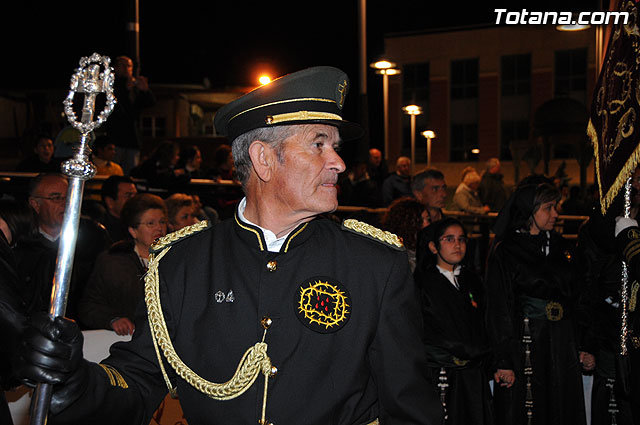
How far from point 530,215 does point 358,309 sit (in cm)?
432

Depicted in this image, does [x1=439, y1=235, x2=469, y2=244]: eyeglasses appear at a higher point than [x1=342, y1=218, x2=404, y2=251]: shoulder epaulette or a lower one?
lower

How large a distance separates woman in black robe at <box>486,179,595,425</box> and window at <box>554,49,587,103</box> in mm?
30214

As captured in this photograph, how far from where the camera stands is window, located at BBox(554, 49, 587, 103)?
1341 inches

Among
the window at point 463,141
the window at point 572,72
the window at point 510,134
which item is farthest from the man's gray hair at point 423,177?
the window at point 463,141

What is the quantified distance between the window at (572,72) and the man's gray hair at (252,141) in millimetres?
33986

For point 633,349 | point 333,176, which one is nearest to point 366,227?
point 333,176

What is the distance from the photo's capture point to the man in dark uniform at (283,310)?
8.24ft

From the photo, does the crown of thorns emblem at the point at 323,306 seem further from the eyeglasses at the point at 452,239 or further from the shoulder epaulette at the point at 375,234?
the eyeglasses at the point at 452,239

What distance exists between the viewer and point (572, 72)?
34.4 metres

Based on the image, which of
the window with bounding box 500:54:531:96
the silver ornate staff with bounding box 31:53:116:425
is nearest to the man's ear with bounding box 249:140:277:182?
the silver ornate staff with bounding box 31:53:116:425

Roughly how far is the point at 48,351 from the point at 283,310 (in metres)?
0.90

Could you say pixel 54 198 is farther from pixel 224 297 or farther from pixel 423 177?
pixel 423 177

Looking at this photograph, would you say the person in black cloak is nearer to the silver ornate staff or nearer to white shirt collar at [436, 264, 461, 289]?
white shirt collar at [436, 264, 461, 289]

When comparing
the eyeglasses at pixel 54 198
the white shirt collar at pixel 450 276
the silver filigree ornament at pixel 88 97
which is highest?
the silver filigree ornament at pixel 88 97
